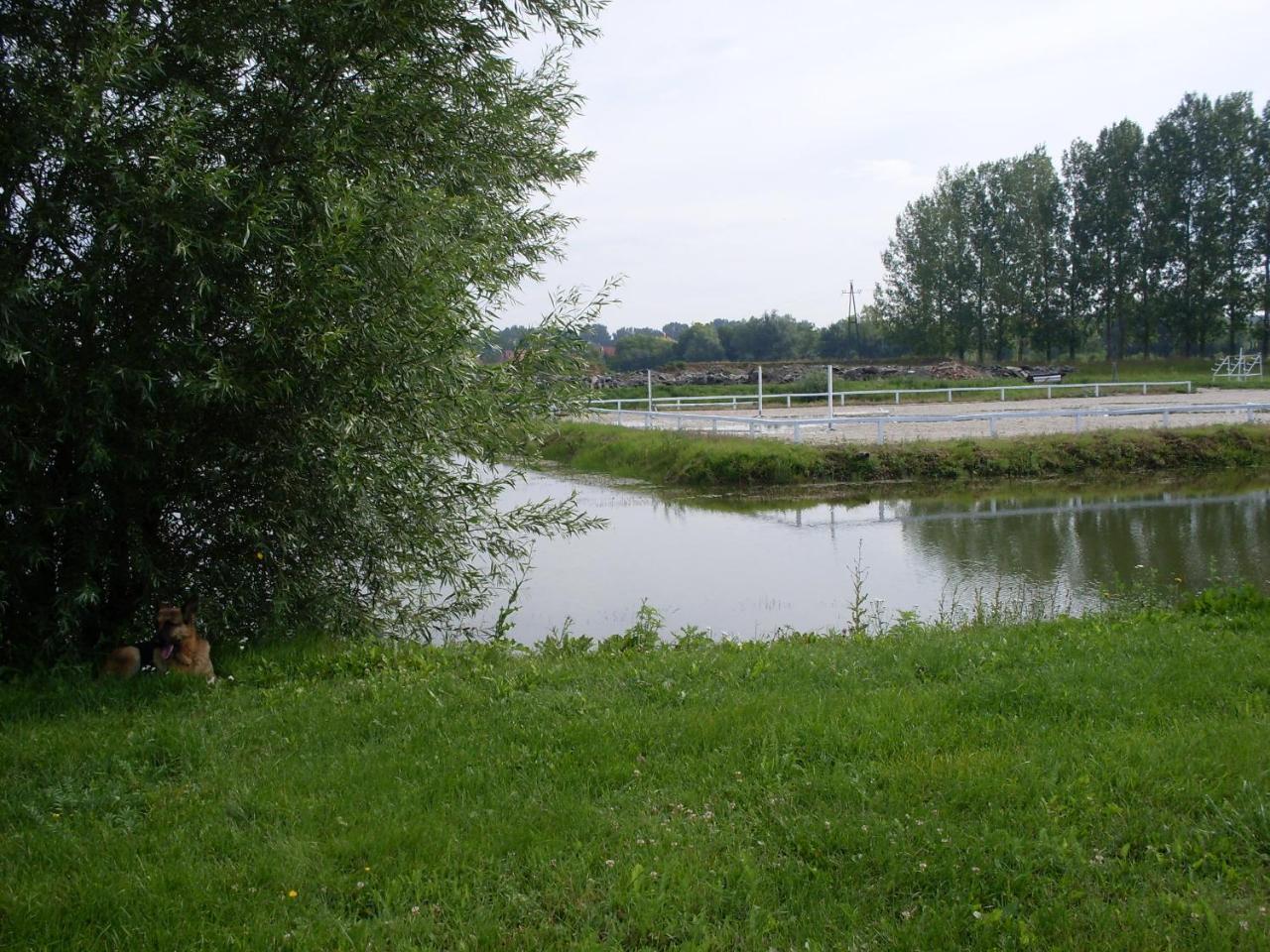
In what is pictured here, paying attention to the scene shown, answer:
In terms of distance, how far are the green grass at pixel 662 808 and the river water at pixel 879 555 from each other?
3.33m

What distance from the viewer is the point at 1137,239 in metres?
53.1

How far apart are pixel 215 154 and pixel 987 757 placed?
548 centimetres

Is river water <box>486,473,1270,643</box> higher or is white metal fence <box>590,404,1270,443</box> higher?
white metal fence <box>590,404,1270,443</box>

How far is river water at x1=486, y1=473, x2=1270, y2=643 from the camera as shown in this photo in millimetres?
9203

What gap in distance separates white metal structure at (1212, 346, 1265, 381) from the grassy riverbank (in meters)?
26.7

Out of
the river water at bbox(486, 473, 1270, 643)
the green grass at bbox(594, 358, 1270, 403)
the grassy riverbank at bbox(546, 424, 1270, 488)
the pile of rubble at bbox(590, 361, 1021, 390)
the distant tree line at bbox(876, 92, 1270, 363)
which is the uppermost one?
the distant tree line at bbox(876, 92, 1270, 363)

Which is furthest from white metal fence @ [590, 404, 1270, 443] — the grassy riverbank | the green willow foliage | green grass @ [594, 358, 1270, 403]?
green grass @ [594, 358, 1270, 403]

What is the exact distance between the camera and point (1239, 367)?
45.5m

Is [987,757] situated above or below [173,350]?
below

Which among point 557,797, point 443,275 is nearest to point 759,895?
point 557,797

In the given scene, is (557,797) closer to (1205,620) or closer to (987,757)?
(987,757)

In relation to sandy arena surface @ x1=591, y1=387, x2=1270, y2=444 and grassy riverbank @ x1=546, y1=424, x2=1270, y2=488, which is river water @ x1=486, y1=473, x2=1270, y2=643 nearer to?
grassy riverbank @ x1=546, y1=424, x2=1270, y2=488

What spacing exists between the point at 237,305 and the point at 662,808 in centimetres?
377

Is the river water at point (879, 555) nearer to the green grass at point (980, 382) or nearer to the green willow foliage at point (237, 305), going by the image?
the green willow foliage at point (237, 305)
